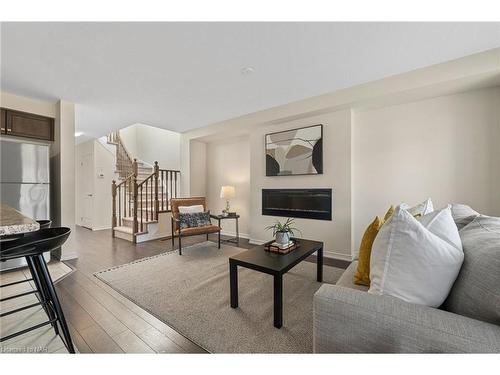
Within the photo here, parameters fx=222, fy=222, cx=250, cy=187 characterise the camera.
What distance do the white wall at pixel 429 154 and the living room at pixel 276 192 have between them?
0.6 inches

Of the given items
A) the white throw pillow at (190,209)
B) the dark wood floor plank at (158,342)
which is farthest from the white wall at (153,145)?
the dark wood floor plank at (158,342)

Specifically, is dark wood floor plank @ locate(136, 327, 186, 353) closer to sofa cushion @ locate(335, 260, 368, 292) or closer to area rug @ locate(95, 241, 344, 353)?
area rug @ locate(95, 241, 344, 353)

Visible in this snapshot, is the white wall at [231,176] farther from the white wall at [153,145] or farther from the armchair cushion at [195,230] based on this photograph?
the white wall at [153,145]

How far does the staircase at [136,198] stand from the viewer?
431 cm

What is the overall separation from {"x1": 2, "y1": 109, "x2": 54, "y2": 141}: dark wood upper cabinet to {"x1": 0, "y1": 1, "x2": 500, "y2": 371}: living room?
27mm

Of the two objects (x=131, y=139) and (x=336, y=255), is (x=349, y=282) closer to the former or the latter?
(x=336, y=255)

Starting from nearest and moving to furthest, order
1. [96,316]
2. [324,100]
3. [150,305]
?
1. [96,316]
2. [150,305]
3. [324,100]

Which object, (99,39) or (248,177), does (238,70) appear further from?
(248,177)

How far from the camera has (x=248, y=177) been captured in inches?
180

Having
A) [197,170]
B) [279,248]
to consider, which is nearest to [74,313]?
[279,248]

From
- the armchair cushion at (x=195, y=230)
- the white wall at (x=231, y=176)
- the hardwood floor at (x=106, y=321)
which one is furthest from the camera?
the white wall at (x=231, y=176)

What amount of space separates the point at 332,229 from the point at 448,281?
2482 mm
